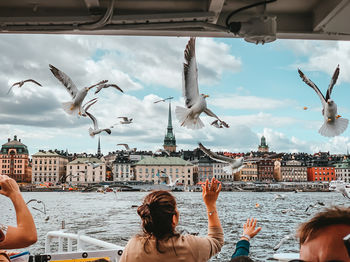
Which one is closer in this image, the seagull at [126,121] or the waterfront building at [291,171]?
the seagull at [126,121]

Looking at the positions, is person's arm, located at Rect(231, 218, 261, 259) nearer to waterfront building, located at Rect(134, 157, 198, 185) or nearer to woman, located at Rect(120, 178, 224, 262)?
woman, located at Rect(120, 178, 224, 262)

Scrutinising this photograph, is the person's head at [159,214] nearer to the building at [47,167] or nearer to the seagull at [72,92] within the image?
the seagull at [72,92]

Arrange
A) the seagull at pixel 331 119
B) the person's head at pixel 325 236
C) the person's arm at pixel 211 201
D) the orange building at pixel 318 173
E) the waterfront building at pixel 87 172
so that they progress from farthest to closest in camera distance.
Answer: the orange building at pixel 318 173 < the waterfront building at pixel 87 172 < the seagull at pixel 331 119 < the person's arm at pixel 211 201 < the person's head at pixel 325 236

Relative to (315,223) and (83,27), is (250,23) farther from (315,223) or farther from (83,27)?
(315,223)

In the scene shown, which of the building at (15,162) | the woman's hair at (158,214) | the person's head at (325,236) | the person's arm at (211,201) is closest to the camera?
the person's head at (325,236)

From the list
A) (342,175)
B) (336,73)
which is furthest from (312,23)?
(342,175)

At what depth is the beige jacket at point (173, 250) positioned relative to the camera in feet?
3.85

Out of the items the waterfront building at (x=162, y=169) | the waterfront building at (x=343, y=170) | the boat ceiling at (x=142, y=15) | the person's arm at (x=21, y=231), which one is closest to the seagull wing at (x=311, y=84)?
the boat ceiling at (x=142, y=15)

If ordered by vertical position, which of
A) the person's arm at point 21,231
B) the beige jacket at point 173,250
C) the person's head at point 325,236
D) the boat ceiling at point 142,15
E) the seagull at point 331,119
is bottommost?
the beige jacket at point 173,250

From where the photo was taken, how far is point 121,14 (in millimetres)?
1581

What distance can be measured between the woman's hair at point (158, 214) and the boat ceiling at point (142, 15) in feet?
2.38

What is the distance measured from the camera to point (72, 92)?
8.58ft

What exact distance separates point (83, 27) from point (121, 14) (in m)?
0.16

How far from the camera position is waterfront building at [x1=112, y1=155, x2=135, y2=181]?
67.3m
